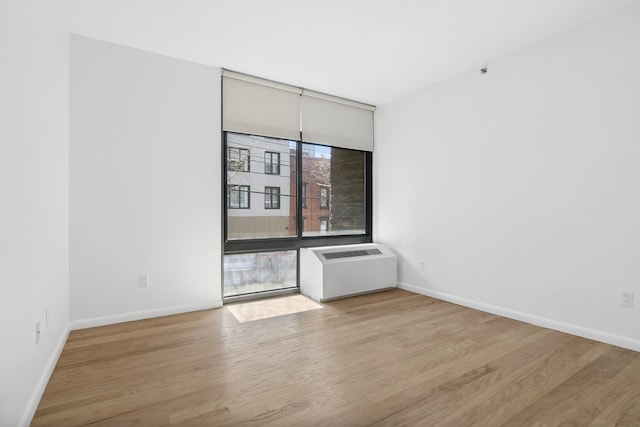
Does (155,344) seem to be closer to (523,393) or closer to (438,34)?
(523,393)

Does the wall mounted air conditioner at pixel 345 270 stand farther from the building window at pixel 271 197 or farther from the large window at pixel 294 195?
the building window at pixel 271 197

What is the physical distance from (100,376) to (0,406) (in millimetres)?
797

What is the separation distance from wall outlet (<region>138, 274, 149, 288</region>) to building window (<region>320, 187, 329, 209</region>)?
7.25ft

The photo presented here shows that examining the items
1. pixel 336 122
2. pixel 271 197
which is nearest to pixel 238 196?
pixel 271 197

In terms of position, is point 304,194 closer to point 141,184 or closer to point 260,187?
point 260,187

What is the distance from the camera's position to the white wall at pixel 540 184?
2428mm

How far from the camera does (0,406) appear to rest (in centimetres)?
127

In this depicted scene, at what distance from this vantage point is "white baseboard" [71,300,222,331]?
9.15ft

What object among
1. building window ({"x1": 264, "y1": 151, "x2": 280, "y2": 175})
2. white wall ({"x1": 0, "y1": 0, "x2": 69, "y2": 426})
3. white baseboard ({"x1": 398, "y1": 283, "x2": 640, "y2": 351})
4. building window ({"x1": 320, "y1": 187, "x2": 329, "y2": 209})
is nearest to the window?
building window ({"x1": 320, "y1": 187, "x2": 329, "y2": 209})

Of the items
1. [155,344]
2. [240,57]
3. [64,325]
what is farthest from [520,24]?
[64,325]

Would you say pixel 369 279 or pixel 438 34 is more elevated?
pixel 438 34

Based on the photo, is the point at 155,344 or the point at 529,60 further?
the point at 529,60

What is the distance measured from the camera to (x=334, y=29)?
268 centimetres

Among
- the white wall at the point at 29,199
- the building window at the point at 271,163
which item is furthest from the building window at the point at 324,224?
the white wall at the point at 29,199
